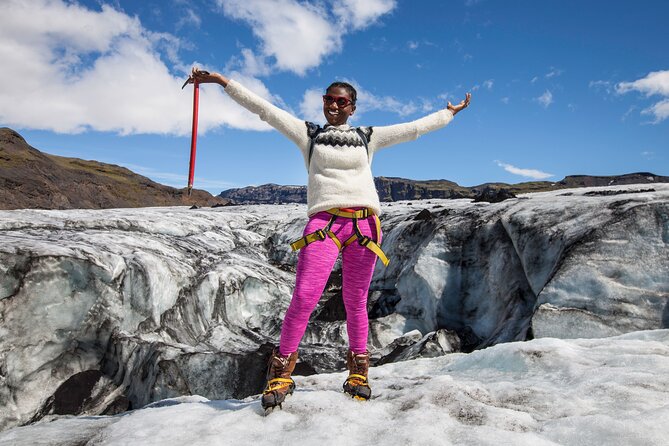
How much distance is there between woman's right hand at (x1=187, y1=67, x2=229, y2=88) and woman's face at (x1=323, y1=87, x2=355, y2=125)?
108 cm

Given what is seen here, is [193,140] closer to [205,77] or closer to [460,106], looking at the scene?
[205,77]

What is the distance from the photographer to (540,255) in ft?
32.6

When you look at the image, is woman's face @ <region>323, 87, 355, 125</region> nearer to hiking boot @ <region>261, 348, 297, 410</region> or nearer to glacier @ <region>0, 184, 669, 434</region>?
hiking boot @ <region>261, 348, 297, 410</region>

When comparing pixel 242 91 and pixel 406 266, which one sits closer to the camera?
pixel 242 91

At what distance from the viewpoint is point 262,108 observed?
4.53 metres

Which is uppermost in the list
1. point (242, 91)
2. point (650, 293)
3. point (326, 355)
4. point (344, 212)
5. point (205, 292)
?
point (242, 91)

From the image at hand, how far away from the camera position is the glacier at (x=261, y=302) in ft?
26.4

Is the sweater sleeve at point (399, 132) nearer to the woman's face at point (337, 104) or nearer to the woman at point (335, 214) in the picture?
the woman at point (335, 214)

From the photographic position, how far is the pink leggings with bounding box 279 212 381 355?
3.97 m

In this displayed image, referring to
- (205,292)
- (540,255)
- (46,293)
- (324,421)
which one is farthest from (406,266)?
(324,421)

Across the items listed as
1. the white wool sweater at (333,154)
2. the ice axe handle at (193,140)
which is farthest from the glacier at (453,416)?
the ice axe handle at (193,140)

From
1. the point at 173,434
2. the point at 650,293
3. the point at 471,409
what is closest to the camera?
the point at 173,434

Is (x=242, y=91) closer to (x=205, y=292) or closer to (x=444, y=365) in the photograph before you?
(x=444, y=365)

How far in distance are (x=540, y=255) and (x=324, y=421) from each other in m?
8.01
